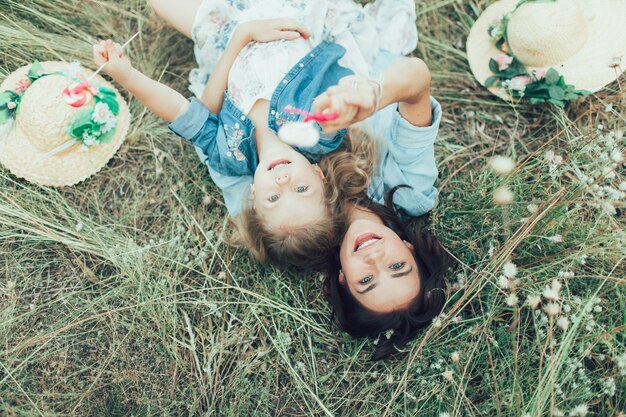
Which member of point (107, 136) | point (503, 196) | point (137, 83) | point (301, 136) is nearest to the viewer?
point (301, 136)

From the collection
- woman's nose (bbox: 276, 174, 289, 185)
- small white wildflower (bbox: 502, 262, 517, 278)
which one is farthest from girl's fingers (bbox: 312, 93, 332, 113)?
small white wildflower (bbox: 502, 262, 517, 278)

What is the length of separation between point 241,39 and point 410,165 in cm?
107

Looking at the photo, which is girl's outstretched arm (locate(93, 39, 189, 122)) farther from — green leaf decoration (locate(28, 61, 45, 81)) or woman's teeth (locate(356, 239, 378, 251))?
woman's teeth (locate(356, 239, 378, 251))

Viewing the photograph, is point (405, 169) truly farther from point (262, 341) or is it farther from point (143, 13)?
point (143, 13)

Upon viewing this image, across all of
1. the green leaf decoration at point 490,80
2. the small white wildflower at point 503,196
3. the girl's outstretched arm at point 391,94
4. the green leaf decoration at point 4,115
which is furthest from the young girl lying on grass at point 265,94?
the small white wildflower at point 503,196

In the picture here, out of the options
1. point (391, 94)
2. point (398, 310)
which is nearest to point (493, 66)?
point (391, 94)

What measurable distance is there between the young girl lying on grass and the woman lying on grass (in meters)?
0.17

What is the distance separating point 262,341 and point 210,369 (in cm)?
29

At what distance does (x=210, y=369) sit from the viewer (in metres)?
2.54

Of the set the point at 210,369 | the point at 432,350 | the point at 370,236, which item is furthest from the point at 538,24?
the point at 210,369

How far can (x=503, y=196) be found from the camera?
2299mm

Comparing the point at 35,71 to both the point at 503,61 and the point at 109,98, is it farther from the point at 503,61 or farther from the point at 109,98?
the point at 503,61

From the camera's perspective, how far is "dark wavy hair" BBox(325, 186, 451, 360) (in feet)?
7.42

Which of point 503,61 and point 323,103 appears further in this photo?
point 503,61
